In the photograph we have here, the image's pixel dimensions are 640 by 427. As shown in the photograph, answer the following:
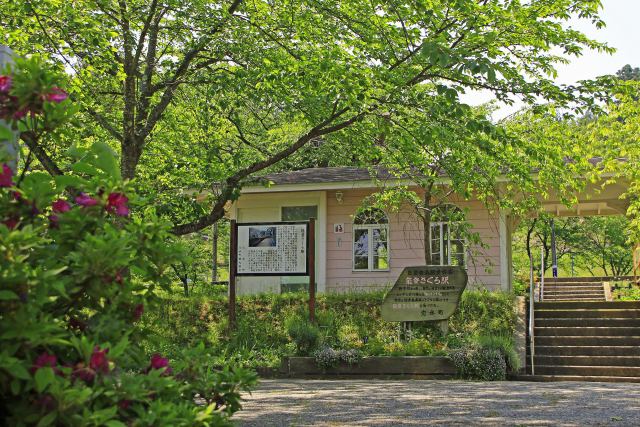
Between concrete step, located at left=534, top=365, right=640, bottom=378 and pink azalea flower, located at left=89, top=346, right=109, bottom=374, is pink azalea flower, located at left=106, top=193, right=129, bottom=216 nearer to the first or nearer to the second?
pink azalea flower, located at left=89, top=346, right=109, bottom=374

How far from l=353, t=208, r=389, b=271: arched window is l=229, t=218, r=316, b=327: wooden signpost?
4.49 m

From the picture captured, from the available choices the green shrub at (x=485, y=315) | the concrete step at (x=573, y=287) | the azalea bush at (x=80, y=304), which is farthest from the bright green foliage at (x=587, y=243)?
the azalea bush at (x=80, y=304)

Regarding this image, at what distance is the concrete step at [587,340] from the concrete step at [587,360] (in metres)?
0.76

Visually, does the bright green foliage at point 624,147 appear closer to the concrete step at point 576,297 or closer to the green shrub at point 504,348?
the concrete step at point 576,297

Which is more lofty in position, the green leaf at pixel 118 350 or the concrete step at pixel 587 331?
the green leaf at pixel 118 350

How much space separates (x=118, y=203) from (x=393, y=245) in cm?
1631

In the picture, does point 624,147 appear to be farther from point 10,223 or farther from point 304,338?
point 10,223

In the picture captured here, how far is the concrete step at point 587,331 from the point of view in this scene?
13.9m

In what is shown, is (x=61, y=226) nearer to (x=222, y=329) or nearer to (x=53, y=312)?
(x=53, y=312)

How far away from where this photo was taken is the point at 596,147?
17.7m

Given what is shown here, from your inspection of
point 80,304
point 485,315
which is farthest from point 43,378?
point 485,315

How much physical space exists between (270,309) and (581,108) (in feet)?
30.5

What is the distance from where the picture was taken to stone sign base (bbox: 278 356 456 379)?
11.3 m

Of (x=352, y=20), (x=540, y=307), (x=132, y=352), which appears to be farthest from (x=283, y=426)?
(x=540, y=307)
